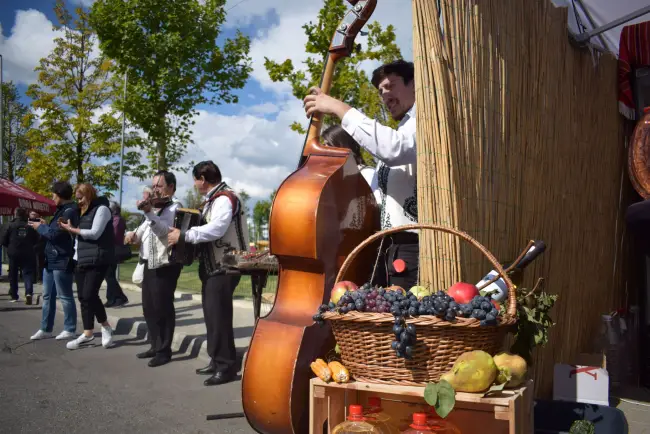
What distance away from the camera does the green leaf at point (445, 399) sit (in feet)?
6.05

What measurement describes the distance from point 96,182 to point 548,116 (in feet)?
62.3

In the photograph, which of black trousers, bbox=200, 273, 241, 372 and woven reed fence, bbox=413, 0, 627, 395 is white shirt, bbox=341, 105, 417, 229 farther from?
black trousers, bbox=200, 273, 241, 372

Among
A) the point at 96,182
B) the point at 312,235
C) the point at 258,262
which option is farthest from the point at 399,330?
the point at 96,182

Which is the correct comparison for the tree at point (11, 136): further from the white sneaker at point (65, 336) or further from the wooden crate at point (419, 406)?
the wooden crate at point (419, 406)

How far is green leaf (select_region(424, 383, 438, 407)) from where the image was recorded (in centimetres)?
187

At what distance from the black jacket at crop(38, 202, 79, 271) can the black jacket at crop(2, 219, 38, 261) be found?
4812 millimetres

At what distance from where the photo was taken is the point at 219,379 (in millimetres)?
4816

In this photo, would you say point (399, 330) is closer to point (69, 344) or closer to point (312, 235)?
point (312, 235)

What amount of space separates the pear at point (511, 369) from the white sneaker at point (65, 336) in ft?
19.9

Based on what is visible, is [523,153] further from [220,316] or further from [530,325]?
[220,316]

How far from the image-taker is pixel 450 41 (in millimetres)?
2717

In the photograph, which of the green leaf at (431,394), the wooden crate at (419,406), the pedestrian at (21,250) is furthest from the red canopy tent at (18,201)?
the green leaf at (431,394)

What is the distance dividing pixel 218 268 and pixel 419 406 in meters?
2.73

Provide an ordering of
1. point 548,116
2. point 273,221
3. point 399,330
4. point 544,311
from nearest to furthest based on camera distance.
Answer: point 399,330 < point 544,311 < point 273,221 < point 548,116
